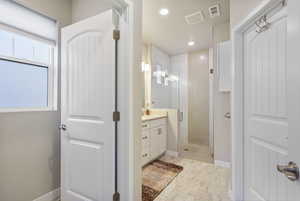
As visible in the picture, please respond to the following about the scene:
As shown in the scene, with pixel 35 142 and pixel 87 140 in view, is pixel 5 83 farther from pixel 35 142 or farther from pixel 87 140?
pixel 87 140

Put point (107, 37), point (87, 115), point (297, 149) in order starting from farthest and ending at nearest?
point (87, 115), point (107, 37), point (297, 149)

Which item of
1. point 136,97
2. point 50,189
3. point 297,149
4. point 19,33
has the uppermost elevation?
point 19,33

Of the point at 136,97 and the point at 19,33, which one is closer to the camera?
the point at 136,97

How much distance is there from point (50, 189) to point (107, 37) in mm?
1884

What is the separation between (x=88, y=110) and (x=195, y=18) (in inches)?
89.0

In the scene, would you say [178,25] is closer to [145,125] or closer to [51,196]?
[145,125]

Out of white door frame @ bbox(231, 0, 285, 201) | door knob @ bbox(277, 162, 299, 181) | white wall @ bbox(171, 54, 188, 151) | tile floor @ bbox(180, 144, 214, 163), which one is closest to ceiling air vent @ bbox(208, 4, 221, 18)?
white door frame @ bbox(231, 0, 285, 201)

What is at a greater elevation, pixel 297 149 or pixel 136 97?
pixel 136 97

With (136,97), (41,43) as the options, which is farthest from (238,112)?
(41,43)

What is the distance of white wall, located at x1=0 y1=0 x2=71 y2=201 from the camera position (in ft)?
4.77

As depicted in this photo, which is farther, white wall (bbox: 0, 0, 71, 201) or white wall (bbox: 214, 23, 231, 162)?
white wall (bbox: 214, 23, 231, 162)

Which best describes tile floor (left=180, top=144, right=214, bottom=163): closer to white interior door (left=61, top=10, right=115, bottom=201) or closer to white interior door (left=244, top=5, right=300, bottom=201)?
white interior door (left=244, top=5, right=300, bottom=201)

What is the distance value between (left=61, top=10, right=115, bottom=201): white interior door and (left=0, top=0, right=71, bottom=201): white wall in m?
0.28

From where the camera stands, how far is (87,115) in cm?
149
